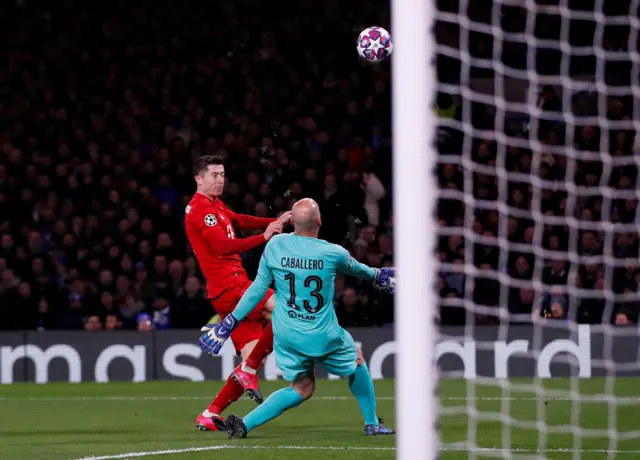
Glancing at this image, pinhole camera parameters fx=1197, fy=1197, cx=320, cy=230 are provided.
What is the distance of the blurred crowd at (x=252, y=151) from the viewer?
1260 cm

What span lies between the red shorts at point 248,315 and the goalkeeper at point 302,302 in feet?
3.81

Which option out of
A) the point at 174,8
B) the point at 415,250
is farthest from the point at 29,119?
the point at 415,250

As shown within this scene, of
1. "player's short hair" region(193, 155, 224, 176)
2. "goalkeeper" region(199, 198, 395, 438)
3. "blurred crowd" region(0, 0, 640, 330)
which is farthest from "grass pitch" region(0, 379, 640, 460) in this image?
"player's short hair" region(193, 155, 224, 176)

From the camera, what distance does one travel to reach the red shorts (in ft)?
27.9

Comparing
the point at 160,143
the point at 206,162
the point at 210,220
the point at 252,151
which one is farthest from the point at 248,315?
the point at 160,143

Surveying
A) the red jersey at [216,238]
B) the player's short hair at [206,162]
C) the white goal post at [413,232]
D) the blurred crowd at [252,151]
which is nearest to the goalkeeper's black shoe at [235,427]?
the red jersey at [216,238]

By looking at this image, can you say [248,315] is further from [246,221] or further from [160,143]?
[160,143]

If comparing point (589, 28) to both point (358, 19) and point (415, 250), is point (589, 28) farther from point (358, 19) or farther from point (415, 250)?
point (415, 250)

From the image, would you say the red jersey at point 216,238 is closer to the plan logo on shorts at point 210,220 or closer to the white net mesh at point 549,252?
the plan logo on shorts at point 210,220

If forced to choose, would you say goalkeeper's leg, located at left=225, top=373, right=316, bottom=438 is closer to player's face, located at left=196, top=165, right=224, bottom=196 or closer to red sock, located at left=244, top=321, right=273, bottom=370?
red sock, located at left=244, top=321, right=273, bottom=370

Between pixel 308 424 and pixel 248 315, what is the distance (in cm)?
91

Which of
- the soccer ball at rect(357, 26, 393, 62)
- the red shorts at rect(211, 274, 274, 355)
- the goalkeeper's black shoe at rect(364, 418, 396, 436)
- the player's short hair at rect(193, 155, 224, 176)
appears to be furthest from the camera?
the soccer ball at rect(357, 26, 393, 62)

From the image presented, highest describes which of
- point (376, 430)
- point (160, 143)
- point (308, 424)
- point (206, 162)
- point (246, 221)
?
point (160, 143)

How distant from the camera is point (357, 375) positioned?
7531 millimetres
